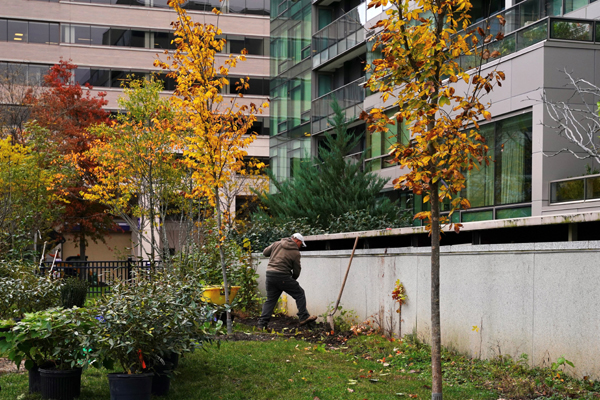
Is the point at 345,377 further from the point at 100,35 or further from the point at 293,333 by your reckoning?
the point at 100,35

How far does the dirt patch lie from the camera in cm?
1102

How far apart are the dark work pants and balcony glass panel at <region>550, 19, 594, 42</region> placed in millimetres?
7446

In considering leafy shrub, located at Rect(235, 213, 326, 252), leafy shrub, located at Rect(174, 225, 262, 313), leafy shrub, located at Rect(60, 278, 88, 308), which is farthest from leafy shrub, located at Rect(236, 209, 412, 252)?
leafy shrub, located at Rect(60, 278, 88, 308)

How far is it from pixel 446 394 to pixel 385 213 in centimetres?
1060

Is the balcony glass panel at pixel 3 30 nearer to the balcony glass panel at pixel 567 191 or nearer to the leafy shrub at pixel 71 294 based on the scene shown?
the leafy shrub at pixel 71 294

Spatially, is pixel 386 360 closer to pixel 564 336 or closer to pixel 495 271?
pixel 495 271

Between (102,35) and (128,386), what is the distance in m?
36.9

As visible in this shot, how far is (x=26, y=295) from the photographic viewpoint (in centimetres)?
974

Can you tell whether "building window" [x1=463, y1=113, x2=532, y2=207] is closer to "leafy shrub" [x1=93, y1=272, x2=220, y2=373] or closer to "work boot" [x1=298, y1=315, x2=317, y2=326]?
"work boot" [x1=298, y1=315, x2=317, y2=326]

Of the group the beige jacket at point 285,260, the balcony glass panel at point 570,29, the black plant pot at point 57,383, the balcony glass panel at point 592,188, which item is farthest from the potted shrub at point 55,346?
the balcony glass panel at point 570,29

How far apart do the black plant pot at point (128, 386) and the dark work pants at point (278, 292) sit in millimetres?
6369

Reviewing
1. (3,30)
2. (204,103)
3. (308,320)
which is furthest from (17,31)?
(308,320)

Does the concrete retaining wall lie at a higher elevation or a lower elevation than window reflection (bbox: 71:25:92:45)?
lower

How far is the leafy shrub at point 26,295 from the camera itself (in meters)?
9.51
